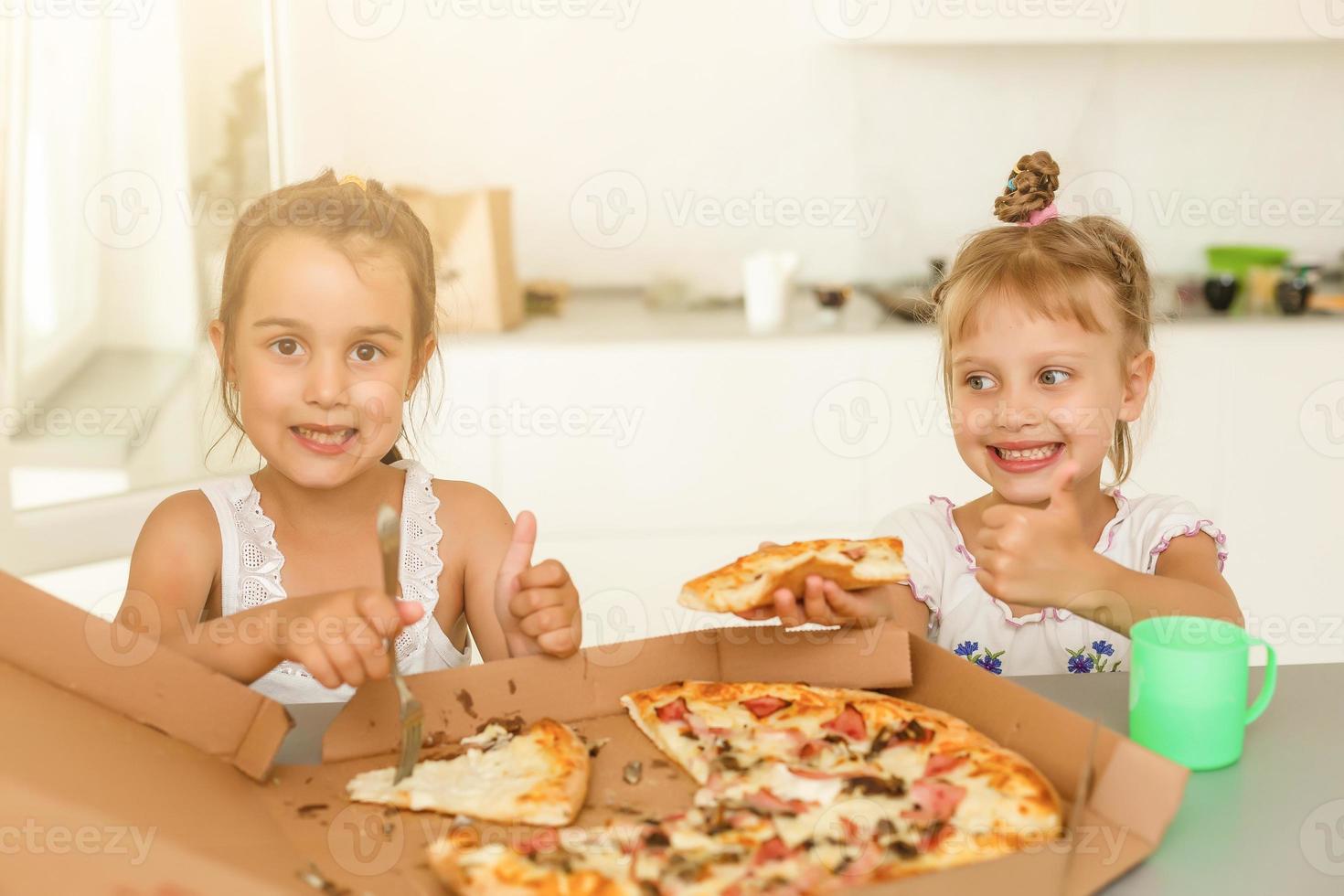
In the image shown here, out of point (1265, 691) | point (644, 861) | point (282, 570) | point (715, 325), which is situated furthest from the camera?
point (715, 325)

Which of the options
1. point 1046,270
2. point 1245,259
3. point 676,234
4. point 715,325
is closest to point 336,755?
point 1046,270

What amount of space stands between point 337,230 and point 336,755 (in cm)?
66

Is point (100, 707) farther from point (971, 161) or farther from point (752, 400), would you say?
point (971, 161)

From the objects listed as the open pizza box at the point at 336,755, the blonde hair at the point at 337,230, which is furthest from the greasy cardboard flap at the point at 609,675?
the blonde hair at the point at 337,230

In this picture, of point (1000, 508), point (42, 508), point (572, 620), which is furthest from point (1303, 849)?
point (42, 508)

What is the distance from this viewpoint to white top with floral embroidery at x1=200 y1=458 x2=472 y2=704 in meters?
1.43

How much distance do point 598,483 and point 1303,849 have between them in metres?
2.26

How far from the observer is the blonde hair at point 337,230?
4.81 ft

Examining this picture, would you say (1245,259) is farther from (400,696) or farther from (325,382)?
(400,696)

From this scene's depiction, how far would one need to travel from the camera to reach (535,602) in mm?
1247

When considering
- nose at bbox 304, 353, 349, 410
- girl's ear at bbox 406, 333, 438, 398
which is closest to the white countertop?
girl's ear at bbox 406, 333, 438, 398

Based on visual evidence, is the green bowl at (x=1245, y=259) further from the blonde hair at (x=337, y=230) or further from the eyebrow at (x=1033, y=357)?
the blonde hair at (x=337, y=230)

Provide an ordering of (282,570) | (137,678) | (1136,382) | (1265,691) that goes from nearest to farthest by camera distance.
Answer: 1. (137,678)
2. (1265,691)
3. (282,570)
4. (1136,382)

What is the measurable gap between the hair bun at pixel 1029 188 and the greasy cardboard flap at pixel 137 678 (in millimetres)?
1085
